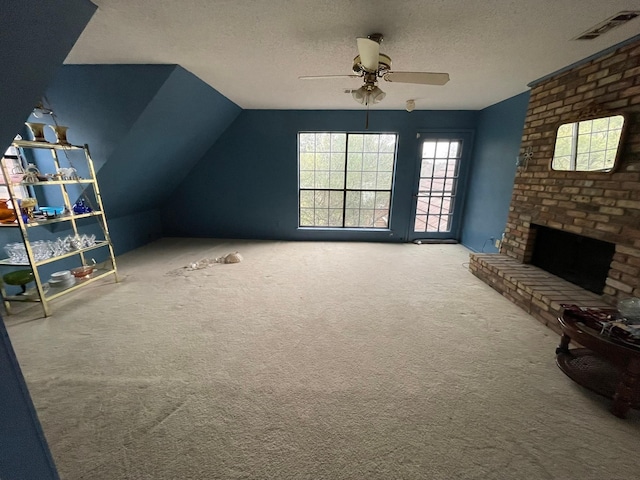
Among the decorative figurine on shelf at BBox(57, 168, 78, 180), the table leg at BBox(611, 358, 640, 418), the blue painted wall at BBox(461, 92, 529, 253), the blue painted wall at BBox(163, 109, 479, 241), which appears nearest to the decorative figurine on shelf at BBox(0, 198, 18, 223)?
the decorative figurine on shelf at BBox(57, 168, 78, 180)

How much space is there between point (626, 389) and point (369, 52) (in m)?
2.44

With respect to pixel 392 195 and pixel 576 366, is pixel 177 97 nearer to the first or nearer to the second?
pixel 392 195

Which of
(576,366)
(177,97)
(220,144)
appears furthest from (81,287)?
(576,366)

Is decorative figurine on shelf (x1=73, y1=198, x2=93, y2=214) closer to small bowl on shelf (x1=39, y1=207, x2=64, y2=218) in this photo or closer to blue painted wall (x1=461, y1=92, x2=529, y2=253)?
small bowl on shelf (x1=39, y1=207, x2=64, y2=218)

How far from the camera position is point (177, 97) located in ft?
9.25

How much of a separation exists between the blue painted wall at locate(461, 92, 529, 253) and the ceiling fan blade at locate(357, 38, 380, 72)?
265 cm

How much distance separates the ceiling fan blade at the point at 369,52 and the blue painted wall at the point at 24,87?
170 centimetres

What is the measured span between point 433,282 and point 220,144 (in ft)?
13.7

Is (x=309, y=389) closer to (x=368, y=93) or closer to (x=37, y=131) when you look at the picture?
(x=368, y=93)

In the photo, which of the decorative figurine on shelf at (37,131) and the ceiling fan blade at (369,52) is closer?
the ceiling fan blade at (369,52)

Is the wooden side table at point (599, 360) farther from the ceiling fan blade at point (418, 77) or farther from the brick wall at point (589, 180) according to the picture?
the ceiling fan blade at point (418, 77)

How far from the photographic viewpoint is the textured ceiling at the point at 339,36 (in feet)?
5.23

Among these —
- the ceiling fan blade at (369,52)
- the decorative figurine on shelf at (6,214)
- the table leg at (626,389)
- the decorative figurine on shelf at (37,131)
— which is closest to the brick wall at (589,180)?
the table leg at (626,389)

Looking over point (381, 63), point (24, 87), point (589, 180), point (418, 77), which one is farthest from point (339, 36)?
point (589, 180)
